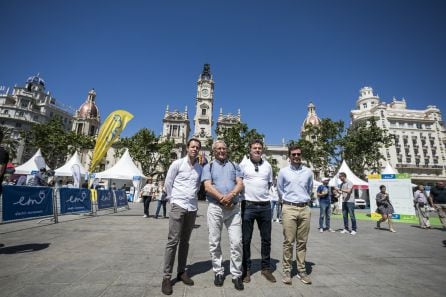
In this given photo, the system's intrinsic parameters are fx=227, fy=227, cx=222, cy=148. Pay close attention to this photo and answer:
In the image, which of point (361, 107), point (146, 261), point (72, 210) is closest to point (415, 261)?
point (146, 261)

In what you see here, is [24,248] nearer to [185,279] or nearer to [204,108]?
[185,279]

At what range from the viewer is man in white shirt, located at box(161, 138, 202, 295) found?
130 inches

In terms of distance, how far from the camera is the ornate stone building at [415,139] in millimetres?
62688

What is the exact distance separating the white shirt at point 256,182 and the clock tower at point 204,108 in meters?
59.5

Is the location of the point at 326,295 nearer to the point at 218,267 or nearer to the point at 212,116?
the point at 218,267

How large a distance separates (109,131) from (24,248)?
9577 millimetres

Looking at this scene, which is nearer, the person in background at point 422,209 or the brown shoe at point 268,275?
the brown shoe at point 268,275

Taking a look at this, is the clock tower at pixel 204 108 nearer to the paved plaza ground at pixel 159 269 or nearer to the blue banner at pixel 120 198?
the blue banner at pixel 120 198

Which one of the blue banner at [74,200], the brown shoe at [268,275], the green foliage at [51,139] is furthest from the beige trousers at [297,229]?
the green foliage at [51,139]

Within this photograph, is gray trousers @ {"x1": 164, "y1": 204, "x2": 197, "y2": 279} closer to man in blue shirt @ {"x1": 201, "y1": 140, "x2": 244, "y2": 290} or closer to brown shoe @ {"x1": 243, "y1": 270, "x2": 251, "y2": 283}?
man in blue shirt @ {"x1": 201, "y1": 140, "x2": 244, "y2": 290}

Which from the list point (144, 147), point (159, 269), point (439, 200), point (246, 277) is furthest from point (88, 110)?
point (439, 200)

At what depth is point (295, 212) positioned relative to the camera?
Result: 3770mm

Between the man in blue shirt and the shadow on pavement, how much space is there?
4127 millimetres

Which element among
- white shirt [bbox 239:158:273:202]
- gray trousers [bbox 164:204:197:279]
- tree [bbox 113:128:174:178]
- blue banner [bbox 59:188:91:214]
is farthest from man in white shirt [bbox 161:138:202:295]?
tree [bbox 113:128:174:178]
